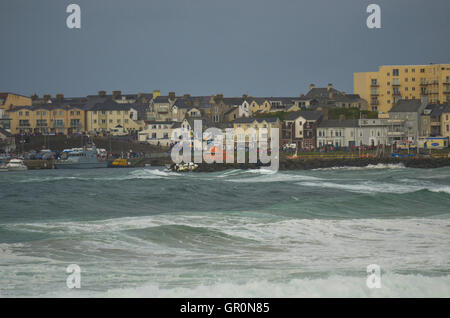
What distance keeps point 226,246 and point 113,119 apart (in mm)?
100500

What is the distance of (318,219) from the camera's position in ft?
79.3

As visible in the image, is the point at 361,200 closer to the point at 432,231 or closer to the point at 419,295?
the point at 432,231

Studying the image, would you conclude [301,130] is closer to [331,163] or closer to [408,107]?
[408,107]

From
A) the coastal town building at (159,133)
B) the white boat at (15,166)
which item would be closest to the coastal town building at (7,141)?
the coastal town building at (159,133)

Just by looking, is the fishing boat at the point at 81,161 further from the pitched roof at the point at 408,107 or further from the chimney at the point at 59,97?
the chimney at the point at 59,97

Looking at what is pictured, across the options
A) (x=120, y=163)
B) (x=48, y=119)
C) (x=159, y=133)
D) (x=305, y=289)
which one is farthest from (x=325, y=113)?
(x=305, y=289)

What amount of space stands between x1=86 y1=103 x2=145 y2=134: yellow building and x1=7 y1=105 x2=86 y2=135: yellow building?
1.87 meters

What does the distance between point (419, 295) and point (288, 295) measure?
238 cm

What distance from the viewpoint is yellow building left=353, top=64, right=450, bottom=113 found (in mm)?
113000

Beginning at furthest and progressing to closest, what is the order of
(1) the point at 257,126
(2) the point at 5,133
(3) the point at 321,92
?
(3) the point at 321,92, (2) the point at 5,133, (1) the point at 257,126

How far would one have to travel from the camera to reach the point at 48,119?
11719cm

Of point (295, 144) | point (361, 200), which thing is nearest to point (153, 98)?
point (295, 144)

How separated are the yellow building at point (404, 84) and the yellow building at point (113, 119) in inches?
1587
